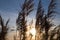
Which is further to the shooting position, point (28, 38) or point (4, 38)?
point (28, 38)

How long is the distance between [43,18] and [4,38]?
247 cm

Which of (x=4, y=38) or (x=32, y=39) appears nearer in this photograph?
(x=4, y=38)

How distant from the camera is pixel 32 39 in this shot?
10094 mm

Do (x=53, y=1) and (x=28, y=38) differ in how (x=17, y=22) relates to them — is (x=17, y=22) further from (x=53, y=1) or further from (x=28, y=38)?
(x=53, y=1)

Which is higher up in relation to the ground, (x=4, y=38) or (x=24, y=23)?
(x=24, y=23)

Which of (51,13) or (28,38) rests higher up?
(51,13)

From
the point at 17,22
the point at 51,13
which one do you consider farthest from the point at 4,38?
the point at 51,13

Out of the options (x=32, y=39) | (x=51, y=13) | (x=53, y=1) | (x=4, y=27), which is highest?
(x=53, y=1)

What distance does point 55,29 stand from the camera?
10.1 metres

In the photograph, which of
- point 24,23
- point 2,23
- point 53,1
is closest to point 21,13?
point 24,23

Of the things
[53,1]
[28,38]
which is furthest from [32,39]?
[53,1]

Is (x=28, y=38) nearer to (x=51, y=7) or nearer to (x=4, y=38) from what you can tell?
(x=4, y=38)

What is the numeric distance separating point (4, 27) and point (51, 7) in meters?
2.82

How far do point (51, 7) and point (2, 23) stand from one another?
2.84 m
